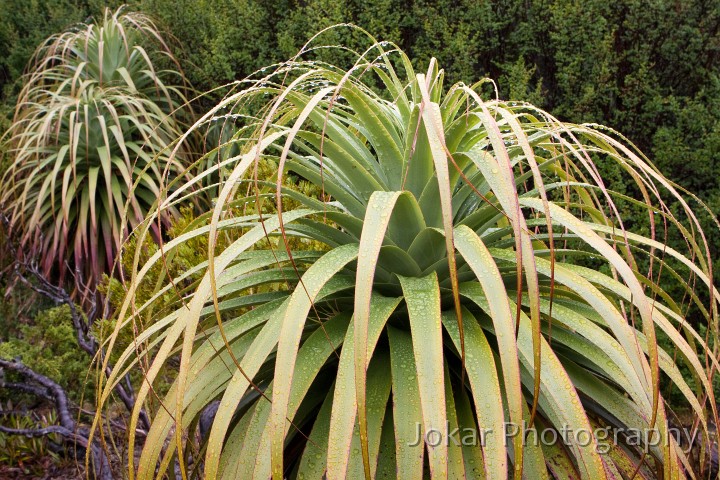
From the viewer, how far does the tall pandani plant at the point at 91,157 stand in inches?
155

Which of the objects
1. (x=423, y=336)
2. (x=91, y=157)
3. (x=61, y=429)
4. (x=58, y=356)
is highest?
(x=91, y=157)

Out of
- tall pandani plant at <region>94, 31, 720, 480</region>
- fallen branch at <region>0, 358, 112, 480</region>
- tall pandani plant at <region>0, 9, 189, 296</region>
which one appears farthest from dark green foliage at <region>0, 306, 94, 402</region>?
tall pandani plant at <region>94, 31, 720, 480</region>

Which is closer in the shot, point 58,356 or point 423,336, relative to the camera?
point 423,336

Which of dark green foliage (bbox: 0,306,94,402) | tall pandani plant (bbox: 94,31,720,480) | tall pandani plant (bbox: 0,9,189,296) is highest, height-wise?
tall pandani plant (bbox: 0,9,189,296)

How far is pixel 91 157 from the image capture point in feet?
14.0

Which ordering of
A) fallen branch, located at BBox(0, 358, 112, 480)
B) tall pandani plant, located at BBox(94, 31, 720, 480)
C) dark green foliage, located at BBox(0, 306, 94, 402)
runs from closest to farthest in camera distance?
tall pandani plant, located at BBox(94, 31, 720, 480) → fallen branch, located at BBox(0, 358, 112, 480) → dark green foliage, located at BBox(0, 306, 94, 402)

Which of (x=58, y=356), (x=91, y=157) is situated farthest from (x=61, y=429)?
(x=91, y=157)

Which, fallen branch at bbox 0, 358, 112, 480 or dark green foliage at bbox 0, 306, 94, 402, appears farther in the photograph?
dark green foliage at bbox 0, 306, 94, 402

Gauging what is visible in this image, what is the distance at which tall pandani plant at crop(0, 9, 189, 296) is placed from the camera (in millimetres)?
3934

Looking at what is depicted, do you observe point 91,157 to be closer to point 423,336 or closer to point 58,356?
point 58,356

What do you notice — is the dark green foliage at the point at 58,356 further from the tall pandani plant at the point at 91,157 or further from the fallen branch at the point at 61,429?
the tall pandani plant at the point at 91,157

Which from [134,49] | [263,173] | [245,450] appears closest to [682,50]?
[263,173]

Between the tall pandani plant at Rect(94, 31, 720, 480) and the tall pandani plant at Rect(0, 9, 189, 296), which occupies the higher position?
the tall pandani plant at Rect(0, 9, 189, 296)

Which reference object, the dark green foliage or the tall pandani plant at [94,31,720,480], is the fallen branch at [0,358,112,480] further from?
the tall pandani plant at [94,31,720,480]
